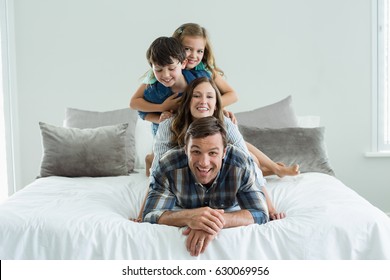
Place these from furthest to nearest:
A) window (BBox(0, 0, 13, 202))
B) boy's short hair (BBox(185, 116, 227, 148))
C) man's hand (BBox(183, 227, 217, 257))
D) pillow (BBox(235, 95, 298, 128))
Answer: window (BBox(0, 0, 13, 202)), pillow (BBox(235, 95, 298, 128)), boy's short hair (BBox(185, 116, 227, 148)), man's hand (BBox(183, 227, 217, 257))

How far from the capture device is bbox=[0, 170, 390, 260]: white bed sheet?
220cm

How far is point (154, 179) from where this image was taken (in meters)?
2.43

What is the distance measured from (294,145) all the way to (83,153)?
122 centimetres

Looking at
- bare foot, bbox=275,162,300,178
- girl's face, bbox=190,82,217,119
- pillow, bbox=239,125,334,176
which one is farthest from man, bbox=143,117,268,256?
pillow, bbox=239,125,334,176

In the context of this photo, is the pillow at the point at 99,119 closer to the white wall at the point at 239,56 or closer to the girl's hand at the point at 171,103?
the white wall at the point at 239,56

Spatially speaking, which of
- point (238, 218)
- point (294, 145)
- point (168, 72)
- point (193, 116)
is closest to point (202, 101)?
point (193, 116)

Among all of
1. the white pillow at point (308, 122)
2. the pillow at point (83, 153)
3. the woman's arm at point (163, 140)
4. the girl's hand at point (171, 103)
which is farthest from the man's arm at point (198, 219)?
the white pillow at point (308, 122)

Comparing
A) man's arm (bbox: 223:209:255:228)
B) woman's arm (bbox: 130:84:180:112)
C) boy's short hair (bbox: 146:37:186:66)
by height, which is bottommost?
man's arm (bbox: 223:209:255:228)

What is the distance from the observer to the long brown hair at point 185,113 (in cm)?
259

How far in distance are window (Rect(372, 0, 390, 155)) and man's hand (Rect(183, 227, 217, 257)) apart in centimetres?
240

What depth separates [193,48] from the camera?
8.96ft

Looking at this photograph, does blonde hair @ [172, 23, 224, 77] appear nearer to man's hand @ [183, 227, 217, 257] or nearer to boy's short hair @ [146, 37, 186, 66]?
boy's short hair @ [146, 37, 186, 66]
